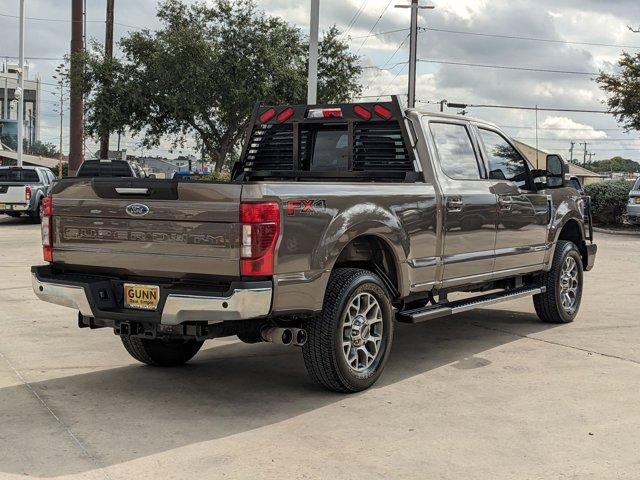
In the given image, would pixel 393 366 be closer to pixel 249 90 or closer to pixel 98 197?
pixel 98 197

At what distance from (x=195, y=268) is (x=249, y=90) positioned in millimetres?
22101

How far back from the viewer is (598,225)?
85.1 feet

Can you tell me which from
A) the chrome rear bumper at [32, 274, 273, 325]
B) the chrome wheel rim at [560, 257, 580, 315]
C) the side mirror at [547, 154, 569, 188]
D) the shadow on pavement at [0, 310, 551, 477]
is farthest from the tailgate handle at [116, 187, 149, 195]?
the chrome wheel rim at [560, 257, 580, 315]

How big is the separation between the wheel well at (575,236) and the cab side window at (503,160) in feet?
4.28

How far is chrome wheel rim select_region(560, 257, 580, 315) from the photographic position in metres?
8.62

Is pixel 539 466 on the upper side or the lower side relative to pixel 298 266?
lower

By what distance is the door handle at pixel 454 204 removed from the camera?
6.65 meters

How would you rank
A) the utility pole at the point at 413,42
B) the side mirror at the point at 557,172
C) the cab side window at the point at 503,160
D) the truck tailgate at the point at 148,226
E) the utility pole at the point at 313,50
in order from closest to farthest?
1. the truck tailgate at the point at 148,226
2. the cab side window at the point at 503,160
3. the side mirror at the point at 557,172
4. the utility pole at the point at 313,50
5. the utility pole at the point at 413,42

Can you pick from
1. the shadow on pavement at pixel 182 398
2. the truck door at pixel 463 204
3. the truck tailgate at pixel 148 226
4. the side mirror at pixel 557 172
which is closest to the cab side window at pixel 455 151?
the truck door at pixel 463 204

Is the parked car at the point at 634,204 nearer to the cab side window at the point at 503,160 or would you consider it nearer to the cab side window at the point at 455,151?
the cab side window at the point at 503,160

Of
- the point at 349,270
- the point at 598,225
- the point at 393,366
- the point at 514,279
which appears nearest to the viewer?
the point at 349,270

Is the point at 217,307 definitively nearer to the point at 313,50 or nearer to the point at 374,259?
the point at 374,259

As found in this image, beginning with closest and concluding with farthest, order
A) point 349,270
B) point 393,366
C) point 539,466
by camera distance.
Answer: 1. point 539,466
2. point 349,270
3. point 393,366

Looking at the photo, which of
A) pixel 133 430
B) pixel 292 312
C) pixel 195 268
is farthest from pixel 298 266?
pixel 133 430
